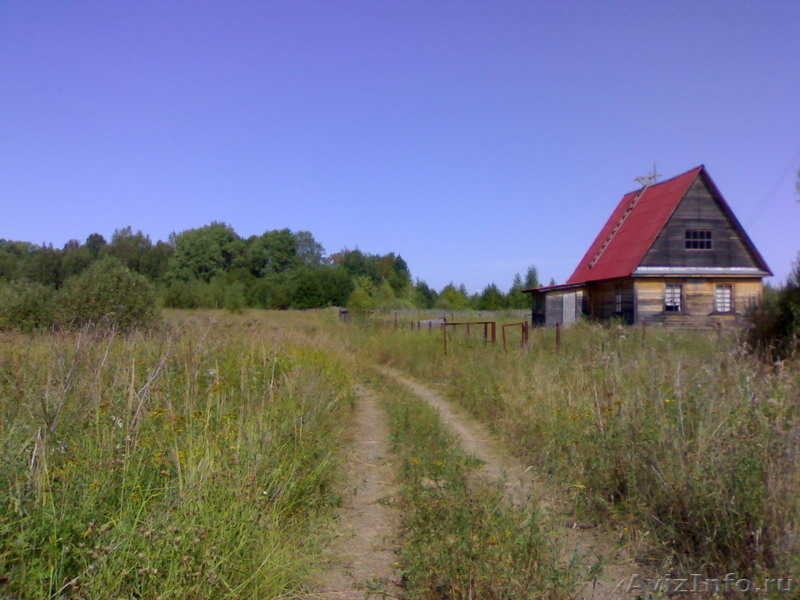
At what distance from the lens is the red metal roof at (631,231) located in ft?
85.0

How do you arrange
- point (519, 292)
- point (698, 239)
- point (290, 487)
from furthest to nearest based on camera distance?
point (519, 292), point (698, 239), point (290, 487)

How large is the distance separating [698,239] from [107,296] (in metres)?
21.8

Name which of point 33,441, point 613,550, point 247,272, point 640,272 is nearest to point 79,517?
point 33,441

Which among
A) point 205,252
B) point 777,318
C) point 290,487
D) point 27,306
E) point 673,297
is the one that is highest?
point 205,252

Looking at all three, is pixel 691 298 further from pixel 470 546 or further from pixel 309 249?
pixel 309 249

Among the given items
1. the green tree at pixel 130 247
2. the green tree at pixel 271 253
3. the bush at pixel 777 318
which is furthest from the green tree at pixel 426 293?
the bush at pixel 777 318

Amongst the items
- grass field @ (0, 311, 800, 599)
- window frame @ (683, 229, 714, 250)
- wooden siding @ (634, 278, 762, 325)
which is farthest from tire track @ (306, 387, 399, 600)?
window frame @ (683, 229, 714, 250)

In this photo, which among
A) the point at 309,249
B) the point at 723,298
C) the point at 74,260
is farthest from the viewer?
the point at 309,249

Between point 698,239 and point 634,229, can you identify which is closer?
point 698,239

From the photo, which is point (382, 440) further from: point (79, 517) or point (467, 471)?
point (79, 517)

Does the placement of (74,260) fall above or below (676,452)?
above

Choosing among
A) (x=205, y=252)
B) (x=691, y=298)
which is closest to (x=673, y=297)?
(x=691, y=298)

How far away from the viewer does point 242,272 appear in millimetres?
70312

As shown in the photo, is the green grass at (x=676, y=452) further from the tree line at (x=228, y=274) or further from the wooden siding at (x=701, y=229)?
the wooden siding at (x=701, y=229)
